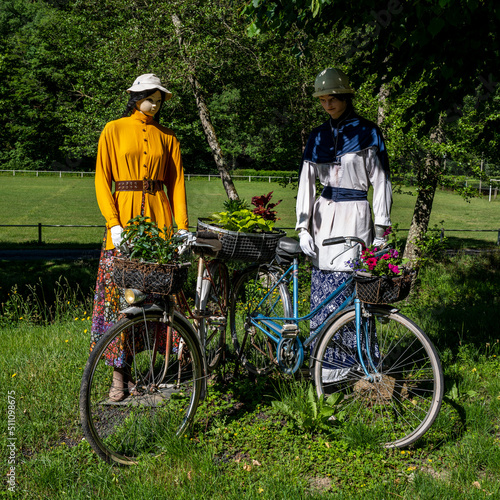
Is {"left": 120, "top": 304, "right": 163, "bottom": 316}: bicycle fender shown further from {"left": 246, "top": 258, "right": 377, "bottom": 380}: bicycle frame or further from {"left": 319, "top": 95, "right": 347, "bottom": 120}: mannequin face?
{"left": 319, "top": 95, "right": 347, "bottom": 120}: mannequin face

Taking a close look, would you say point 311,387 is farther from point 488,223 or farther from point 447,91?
point 488,223

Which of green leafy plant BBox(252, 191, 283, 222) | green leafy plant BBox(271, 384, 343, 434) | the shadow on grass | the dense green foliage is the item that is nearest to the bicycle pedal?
green leafy plant BBox(271, 384, 343, 434)

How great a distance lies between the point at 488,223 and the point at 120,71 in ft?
76.7

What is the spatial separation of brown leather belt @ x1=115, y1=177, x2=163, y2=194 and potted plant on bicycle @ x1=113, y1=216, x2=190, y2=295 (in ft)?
2.08

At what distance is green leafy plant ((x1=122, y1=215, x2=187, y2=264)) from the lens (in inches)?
119

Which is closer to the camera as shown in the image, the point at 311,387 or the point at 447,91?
the point at 311,387

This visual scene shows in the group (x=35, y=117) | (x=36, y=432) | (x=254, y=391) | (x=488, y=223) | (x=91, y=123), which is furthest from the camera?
(x=35, y=117)

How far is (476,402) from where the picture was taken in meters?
3.85

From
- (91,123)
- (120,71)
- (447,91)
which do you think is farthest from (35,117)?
(447,91)

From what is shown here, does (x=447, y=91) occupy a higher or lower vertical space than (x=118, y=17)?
lower

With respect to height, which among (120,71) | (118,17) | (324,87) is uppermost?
(118,17)

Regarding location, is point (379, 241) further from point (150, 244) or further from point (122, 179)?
A: point (122, 179)

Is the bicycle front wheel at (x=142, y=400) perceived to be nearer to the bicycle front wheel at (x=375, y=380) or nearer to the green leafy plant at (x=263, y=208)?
the bicycle front wheel at (x=375, y=380)

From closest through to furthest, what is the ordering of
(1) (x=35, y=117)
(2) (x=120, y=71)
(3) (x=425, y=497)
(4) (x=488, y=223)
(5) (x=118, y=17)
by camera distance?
(3) (x=425, y=497) < (2) (x=120, y=71) < (5) (x=118, y=17) < (4) (x=488, y=223) < (1) (x=35, y=117)
